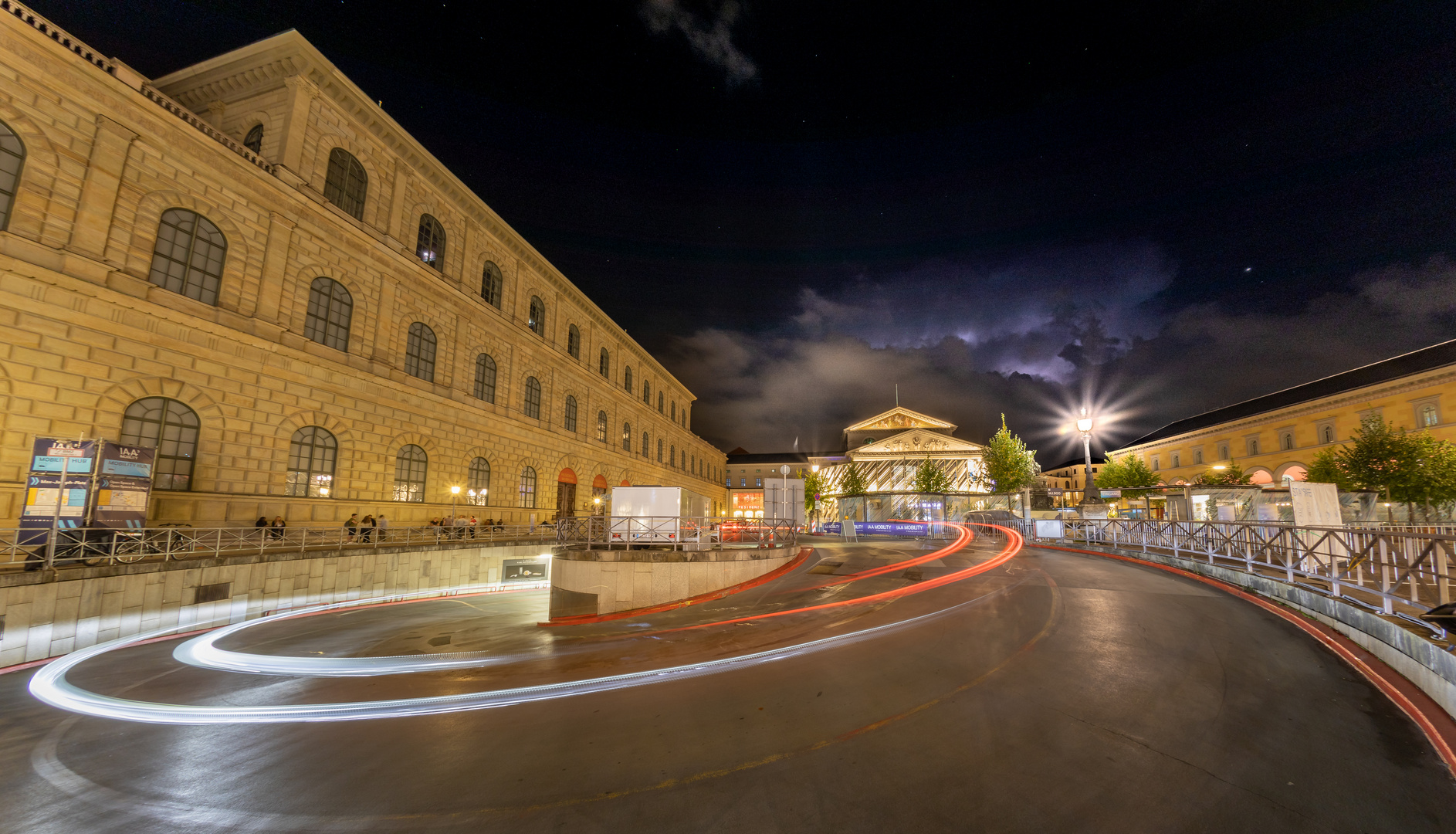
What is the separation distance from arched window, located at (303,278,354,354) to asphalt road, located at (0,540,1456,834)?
16.3 m

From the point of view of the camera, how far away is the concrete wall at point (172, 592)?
10.5m

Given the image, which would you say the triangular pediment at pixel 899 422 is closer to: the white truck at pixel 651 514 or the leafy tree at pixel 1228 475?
the leafy tree at pixel 1228 475

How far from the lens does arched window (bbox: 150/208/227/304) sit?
1759cm

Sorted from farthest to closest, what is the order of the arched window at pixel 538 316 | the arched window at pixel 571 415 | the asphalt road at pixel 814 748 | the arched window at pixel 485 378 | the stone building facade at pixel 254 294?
1. the arched window at pixel 571 415
2. the arched window at pixel 538 316
3. the arched window at pixel 485 378
4. the stone building facade at pixel 254 294
5. the asphalt road at pixel 814 748

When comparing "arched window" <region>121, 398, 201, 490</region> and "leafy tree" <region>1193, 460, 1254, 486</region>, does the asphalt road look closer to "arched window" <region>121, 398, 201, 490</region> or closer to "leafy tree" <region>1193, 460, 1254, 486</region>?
"arched window" <region>121, 398, 201, 490</region>

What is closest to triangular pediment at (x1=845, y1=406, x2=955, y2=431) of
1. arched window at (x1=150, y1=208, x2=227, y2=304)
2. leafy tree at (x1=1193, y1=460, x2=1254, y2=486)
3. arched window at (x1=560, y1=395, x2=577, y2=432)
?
leafy tree at (x1=1193, y1=460, x2=1254, y2=486)

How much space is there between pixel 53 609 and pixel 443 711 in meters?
11.2

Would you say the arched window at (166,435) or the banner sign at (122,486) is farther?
the arched window at (166,435)

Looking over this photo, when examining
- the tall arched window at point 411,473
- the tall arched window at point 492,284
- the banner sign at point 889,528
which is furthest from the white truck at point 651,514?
the banner sign at point 889,528

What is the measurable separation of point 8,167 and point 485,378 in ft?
64.8

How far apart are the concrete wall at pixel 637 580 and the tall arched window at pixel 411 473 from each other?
14.1 m

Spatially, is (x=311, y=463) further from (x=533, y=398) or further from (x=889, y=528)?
(x=889, y=528)

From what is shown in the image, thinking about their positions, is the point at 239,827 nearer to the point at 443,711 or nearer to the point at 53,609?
the point at 443,711

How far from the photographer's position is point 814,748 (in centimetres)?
521
